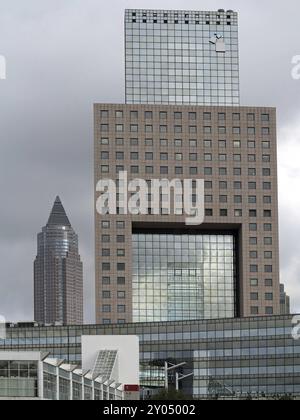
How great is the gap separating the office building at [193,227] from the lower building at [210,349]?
17377mm

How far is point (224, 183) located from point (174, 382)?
3654 cm

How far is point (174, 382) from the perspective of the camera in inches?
4803

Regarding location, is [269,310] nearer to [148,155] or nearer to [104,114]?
[148,155]

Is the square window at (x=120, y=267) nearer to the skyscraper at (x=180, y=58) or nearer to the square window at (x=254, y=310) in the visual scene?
the square window at (x=254, y=310)

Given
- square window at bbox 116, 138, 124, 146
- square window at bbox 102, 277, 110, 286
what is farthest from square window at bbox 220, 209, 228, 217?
square window at bbox 102, 277, 110, 286

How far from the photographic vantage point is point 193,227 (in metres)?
148

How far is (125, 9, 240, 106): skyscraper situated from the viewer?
157m

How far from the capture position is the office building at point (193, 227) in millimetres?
142250

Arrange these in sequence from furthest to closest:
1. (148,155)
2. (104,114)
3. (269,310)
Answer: (104,114), (148,155), (269,310)

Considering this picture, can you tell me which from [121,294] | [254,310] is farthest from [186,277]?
[121,294]

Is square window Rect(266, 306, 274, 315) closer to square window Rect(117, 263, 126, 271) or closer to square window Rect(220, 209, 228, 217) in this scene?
square window Rect(220, 209, 228, 217)

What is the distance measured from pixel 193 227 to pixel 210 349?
1217 inches

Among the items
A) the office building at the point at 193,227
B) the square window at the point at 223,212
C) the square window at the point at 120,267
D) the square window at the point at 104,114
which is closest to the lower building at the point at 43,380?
the square window at the point at 120,267

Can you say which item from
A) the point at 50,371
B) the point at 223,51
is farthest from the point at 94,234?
the point at 50,371
